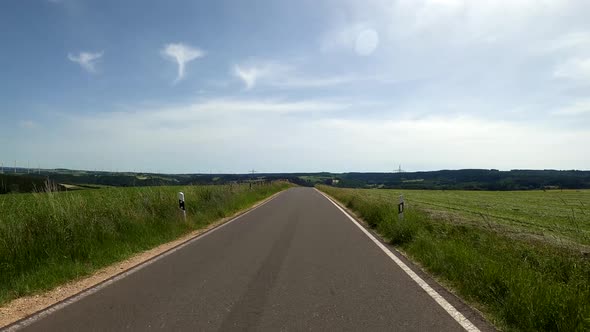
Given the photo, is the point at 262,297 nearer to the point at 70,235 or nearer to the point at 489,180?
the point at 70,235

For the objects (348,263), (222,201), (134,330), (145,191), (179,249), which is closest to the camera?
(134,330)

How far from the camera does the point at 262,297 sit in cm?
545

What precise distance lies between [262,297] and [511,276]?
3.64m

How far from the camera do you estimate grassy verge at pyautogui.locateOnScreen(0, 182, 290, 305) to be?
6.67 meters

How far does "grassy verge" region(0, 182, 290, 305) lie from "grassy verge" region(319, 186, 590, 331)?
21.8ft

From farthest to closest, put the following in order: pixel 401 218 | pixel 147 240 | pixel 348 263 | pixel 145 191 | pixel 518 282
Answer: pixel 145 191
pixel 401 218
pixel 147 240
pixel 348 263
pixel 518 282

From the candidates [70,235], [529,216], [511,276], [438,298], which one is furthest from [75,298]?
[529,216]

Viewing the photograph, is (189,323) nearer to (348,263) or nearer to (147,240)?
(348,263)

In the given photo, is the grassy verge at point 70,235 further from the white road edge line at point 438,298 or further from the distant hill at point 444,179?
the white road edge line at point 438,298

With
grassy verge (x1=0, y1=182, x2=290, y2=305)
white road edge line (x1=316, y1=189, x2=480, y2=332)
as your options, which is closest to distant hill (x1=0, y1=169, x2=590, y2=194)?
grassy verge (x1=0, y1=182, x2=290, y2=305)

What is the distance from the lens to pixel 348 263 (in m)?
7.81

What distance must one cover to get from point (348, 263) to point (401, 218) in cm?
504

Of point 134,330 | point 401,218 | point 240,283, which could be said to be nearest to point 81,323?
point 134,330

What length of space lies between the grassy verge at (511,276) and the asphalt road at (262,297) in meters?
0.54
